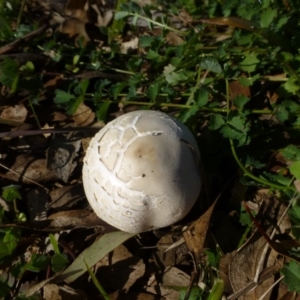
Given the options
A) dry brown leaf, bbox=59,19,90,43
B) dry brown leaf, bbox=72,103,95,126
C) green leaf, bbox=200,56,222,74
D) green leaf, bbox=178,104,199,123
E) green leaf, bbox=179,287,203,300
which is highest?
green leaf, bbox=200,56,222,74

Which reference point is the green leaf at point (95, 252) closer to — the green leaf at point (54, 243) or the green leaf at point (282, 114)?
the green leaf at point (54, 243)

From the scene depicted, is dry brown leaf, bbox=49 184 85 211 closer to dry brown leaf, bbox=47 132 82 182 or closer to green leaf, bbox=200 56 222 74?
dry brown leaf, bbox=47 132 82 182

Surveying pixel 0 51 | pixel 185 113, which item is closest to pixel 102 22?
pixel 0 51

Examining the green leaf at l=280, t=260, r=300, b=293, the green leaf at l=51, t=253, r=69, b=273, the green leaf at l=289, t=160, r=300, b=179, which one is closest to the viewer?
the green leaf at l=280, t=260, r=300, b=293

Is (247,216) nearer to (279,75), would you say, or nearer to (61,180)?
(279,75)

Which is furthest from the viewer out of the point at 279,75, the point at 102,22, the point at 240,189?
the point at 102,22

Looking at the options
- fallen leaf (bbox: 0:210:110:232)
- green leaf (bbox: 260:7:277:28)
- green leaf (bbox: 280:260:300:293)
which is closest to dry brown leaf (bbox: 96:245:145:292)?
fallen leaf (bbox: 0:210:110:232)

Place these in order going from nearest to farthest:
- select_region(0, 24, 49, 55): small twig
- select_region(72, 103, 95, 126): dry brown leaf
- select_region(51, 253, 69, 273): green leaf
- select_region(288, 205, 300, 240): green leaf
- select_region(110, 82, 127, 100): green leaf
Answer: select_region(288, 205, 300, 240): green leaf < select_region(51, 253, 69, 273): green leaf < select_region(110, 82, 127, 100): green leaf < select_region(72, 103, 95, 126): dry brown leaf < select_region(0, 24, 49, 55): small twig
